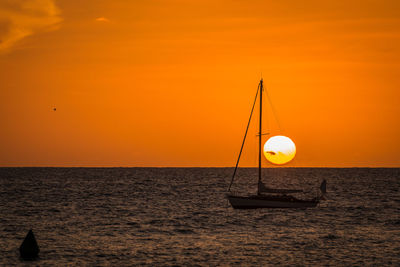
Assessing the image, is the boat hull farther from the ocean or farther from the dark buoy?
the dark buoy

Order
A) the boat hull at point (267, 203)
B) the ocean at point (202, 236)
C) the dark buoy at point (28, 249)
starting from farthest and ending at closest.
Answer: the boat hull at point (267, 203), the ocean at point (202, 236), the dark buoy at point (28, 249)

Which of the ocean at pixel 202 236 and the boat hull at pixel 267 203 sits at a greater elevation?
the boat hull at pixel 267 203

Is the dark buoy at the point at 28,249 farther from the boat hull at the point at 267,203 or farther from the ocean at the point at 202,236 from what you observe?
the boat hull at the point at 267,203

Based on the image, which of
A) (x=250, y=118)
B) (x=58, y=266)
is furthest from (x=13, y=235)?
(x=250, y=118)

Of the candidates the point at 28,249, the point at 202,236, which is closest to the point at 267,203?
the point at 202,236

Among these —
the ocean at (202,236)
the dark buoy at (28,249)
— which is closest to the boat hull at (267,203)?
the ocean at (202,236)

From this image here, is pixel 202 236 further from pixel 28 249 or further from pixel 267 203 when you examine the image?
pixel 267 203

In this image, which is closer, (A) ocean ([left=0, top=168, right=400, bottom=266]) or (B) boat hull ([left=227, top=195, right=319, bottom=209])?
(A) ocean ([left=0, top=168, right=400, bottom=266])

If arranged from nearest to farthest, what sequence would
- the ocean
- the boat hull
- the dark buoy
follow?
the dark buoy < the ocean < the boat hull

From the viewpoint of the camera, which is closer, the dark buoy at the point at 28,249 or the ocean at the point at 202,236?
the dark buoy at the point at 28,249

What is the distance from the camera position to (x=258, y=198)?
62.6 m

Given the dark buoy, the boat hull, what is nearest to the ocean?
the dark buoy

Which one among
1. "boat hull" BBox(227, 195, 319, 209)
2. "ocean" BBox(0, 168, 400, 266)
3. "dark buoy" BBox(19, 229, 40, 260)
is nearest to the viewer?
"dark buoy" BBox(19, 229, 40, 260)

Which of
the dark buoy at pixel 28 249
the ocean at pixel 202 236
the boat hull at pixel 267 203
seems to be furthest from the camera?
the boat hull at pixel 267 203
